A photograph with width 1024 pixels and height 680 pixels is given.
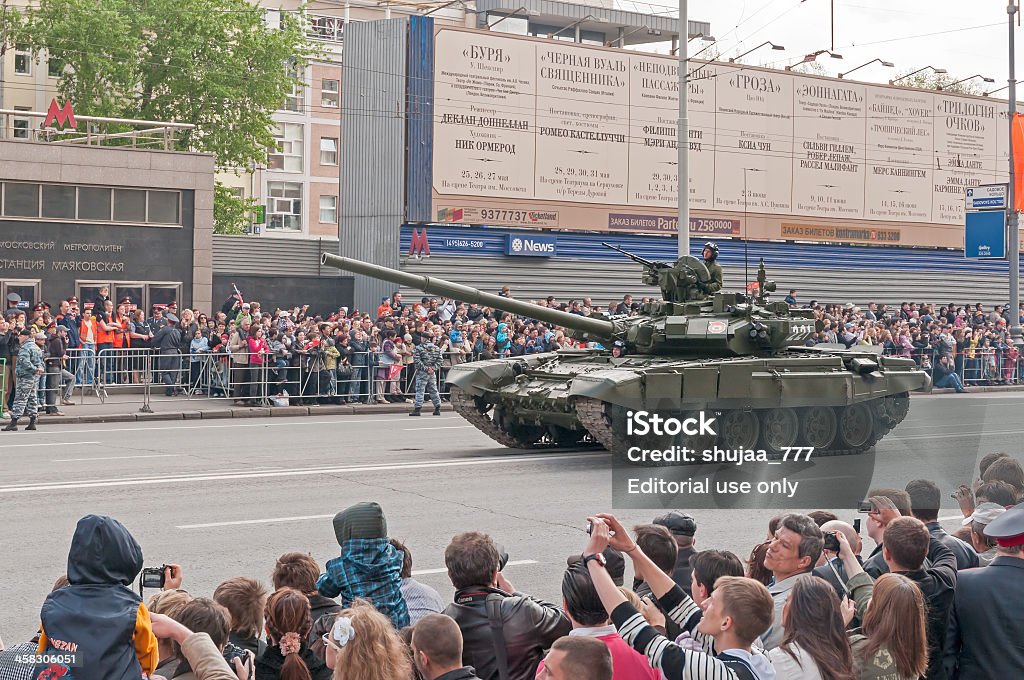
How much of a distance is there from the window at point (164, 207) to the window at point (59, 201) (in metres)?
1.75

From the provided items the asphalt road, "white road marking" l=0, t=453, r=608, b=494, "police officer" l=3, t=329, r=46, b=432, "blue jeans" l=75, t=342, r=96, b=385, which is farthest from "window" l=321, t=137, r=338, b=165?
"white road marking" l=0, t=453, r=608, b=494

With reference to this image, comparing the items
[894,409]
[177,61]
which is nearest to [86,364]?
[894,409]

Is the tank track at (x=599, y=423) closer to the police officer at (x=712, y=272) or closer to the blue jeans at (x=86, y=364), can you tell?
the police officer at (x=712, y=272)

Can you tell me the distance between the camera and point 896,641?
5.34m

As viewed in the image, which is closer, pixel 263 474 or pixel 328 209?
pixel 263 474

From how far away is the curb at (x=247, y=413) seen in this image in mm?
22844

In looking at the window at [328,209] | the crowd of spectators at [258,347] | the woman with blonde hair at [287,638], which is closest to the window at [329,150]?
the window at [328,209]

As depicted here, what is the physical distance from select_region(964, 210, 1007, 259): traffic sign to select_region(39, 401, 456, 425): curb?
1514 centimetres

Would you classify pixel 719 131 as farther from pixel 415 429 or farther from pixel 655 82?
pixel 415 429

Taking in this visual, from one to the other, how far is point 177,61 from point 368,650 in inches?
1696

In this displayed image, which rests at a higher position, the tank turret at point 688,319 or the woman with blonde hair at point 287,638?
the tank turret at point 688,319

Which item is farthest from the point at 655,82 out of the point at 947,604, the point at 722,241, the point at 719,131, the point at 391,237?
the point at 947,604

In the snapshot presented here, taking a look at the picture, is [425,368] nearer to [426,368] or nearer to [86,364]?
[426,368]

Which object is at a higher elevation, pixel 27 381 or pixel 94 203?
pixel 94 203
